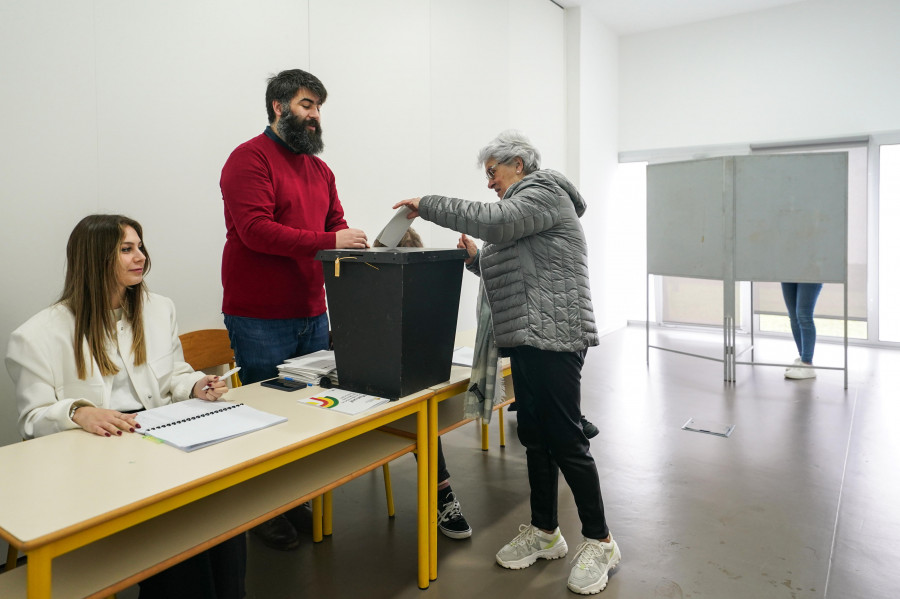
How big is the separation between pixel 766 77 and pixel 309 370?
6.18 m

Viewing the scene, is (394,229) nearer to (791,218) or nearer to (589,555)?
(589,555)

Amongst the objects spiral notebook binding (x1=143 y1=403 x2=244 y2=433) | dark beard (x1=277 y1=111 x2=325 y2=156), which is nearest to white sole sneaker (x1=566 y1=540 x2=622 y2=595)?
spiral notebook binding (x1=143 y1=403 x2=244 y2=433)

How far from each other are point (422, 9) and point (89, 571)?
3.91 metres

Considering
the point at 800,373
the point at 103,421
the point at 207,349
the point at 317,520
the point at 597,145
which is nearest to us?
the point at 103,421

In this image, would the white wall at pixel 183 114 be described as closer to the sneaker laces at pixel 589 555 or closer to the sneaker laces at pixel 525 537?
the sneaker laces at pixel 525 537

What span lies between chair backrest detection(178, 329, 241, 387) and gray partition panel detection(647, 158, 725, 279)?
3624 millimetres

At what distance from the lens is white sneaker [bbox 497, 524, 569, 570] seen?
2174 mm

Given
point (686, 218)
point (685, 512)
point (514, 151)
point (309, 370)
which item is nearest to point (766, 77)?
point (686, 218)

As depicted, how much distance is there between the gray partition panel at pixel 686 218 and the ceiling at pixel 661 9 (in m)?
2.16

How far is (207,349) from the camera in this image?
270cm

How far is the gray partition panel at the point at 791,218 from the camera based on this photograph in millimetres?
4453

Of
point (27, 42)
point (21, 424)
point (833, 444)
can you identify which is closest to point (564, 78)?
point (833, 444)

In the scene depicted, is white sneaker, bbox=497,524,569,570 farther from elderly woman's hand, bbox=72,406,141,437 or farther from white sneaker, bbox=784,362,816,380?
white sneaker, bbox=784,362,816,380

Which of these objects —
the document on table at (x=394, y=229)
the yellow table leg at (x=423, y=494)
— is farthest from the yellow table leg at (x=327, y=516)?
the document on table at (x=394, y=229)
